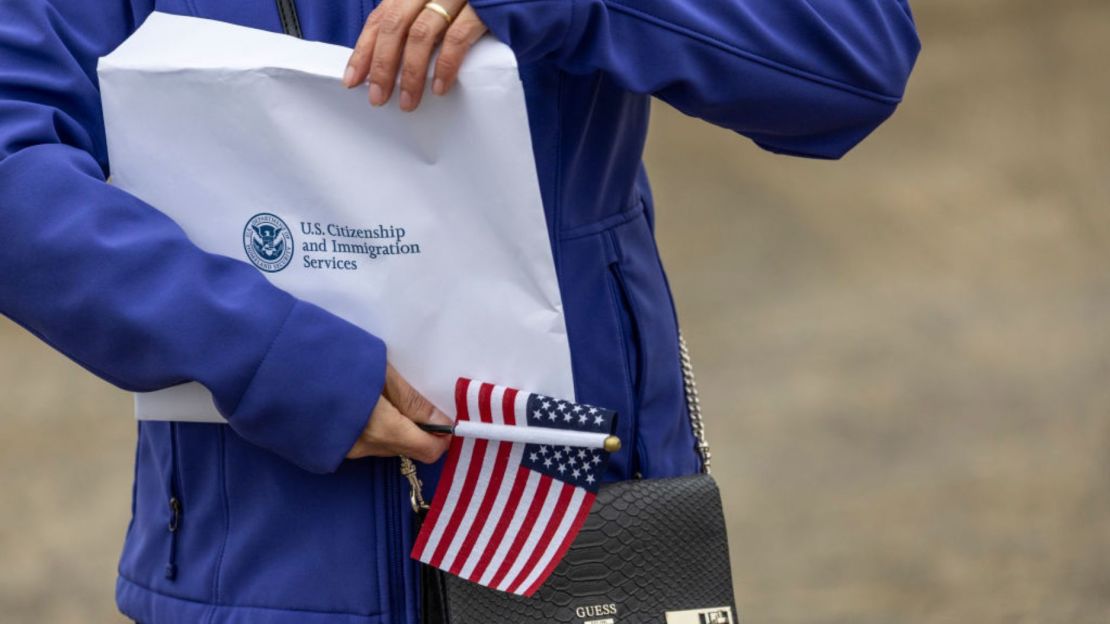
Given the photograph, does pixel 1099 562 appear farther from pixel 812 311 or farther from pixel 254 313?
pixel 254 313

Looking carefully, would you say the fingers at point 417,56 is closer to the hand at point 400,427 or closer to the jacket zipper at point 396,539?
the hand at point 400,427

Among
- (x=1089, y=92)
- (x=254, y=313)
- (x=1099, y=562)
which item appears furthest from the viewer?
(x=1089, y=92)

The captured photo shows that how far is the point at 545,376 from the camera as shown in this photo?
1.62 metres

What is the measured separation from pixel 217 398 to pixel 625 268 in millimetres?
524

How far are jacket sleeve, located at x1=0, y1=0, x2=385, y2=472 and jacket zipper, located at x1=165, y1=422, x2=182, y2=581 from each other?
7.7 inches

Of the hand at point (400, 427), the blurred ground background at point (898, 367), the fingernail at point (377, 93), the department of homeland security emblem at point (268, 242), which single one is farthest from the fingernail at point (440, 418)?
the blurred ground background at point (898, 367)

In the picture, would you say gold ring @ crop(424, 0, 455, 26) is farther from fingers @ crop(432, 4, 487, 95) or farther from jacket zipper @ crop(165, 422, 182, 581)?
jacket zipper @ crop(165, 422, 182, 581)

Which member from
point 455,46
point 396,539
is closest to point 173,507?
point 396,539

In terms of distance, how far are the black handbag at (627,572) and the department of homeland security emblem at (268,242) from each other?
0.21 meters

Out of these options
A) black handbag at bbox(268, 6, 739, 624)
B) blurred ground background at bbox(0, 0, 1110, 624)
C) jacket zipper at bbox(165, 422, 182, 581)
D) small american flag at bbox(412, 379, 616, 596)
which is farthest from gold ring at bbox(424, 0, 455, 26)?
blurred ground background at bbox(0, 0, 1110, 624)

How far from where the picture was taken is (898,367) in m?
6.10

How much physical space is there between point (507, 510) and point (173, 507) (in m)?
0.38

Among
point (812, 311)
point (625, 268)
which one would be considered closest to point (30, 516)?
point (812, 311)

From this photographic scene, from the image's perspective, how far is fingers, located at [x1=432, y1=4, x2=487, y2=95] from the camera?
156 centimetres
